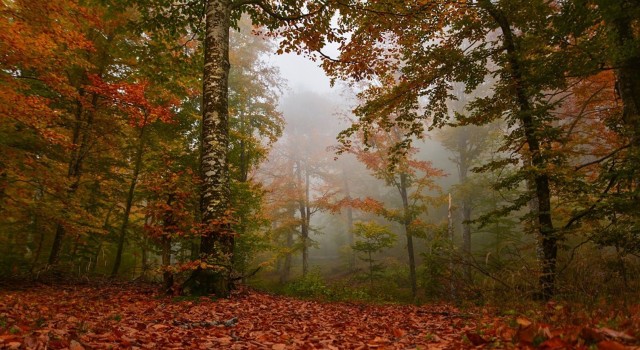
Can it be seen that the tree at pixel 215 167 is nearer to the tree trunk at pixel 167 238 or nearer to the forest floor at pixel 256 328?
the forest floor at pixel 256 328

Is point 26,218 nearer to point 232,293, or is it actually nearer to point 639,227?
point 232,293

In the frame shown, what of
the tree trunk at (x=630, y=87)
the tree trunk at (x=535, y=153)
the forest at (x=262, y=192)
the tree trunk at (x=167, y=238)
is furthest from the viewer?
the tree trunk at (x=167, y=238)

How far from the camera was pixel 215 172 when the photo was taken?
6562 millimetres

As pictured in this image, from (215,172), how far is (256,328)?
3.18 metres

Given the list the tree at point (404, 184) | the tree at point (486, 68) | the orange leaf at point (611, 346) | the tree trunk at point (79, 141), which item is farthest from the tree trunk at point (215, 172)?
the tree at point (404, 184)

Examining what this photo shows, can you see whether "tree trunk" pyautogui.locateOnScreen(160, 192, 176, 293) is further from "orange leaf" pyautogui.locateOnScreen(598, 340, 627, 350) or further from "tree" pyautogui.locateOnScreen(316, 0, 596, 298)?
"orange leaf" pyautogui.locateOnScreen(598, 340, 627, 350)

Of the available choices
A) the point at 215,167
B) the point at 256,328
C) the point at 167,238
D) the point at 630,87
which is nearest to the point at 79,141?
the point at 167,238

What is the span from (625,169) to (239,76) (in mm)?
14649

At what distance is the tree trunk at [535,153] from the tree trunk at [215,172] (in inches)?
221

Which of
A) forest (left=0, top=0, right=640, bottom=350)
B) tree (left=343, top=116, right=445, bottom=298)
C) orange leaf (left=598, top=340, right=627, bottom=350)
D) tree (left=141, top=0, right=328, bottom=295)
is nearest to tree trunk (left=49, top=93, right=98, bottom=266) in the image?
forest (left=0, top=0, right=640, bottom=350)

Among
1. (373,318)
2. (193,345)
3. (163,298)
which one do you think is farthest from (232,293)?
(193,345)

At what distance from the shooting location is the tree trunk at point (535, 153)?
21.7 ft

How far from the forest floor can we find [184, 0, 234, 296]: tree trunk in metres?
0.47

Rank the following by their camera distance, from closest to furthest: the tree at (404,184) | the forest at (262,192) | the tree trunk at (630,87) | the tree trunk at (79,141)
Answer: the forest at (262,192) < the tree trunk at (630,87) < the tree trunk at (79,141) < the tree at (404,184)
